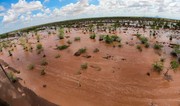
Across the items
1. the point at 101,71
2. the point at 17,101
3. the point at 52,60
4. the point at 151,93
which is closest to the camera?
the point at 17,101

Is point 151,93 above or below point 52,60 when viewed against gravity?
below

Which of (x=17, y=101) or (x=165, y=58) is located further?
(x=165, y=58)

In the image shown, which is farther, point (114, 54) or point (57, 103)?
point (114, 54)

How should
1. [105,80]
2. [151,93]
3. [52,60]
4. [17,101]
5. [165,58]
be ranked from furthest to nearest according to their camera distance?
[52,60], [165,58], [105,80], [151,93], [17,101]

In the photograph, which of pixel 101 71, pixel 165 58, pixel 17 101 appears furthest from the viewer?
pixel 165 58

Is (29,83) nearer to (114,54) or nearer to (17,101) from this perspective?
(17,101)

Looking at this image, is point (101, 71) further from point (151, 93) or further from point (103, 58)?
point (151, 93)

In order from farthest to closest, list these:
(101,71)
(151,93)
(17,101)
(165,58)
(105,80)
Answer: (165,58) < (101,71) < (105,80) < (151,93) < (17,101)

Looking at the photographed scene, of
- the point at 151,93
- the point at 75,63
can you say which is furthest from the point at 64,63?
the point at 151,93

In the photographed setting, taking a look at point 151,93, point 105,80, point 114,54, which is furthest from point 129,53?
point 151,93
